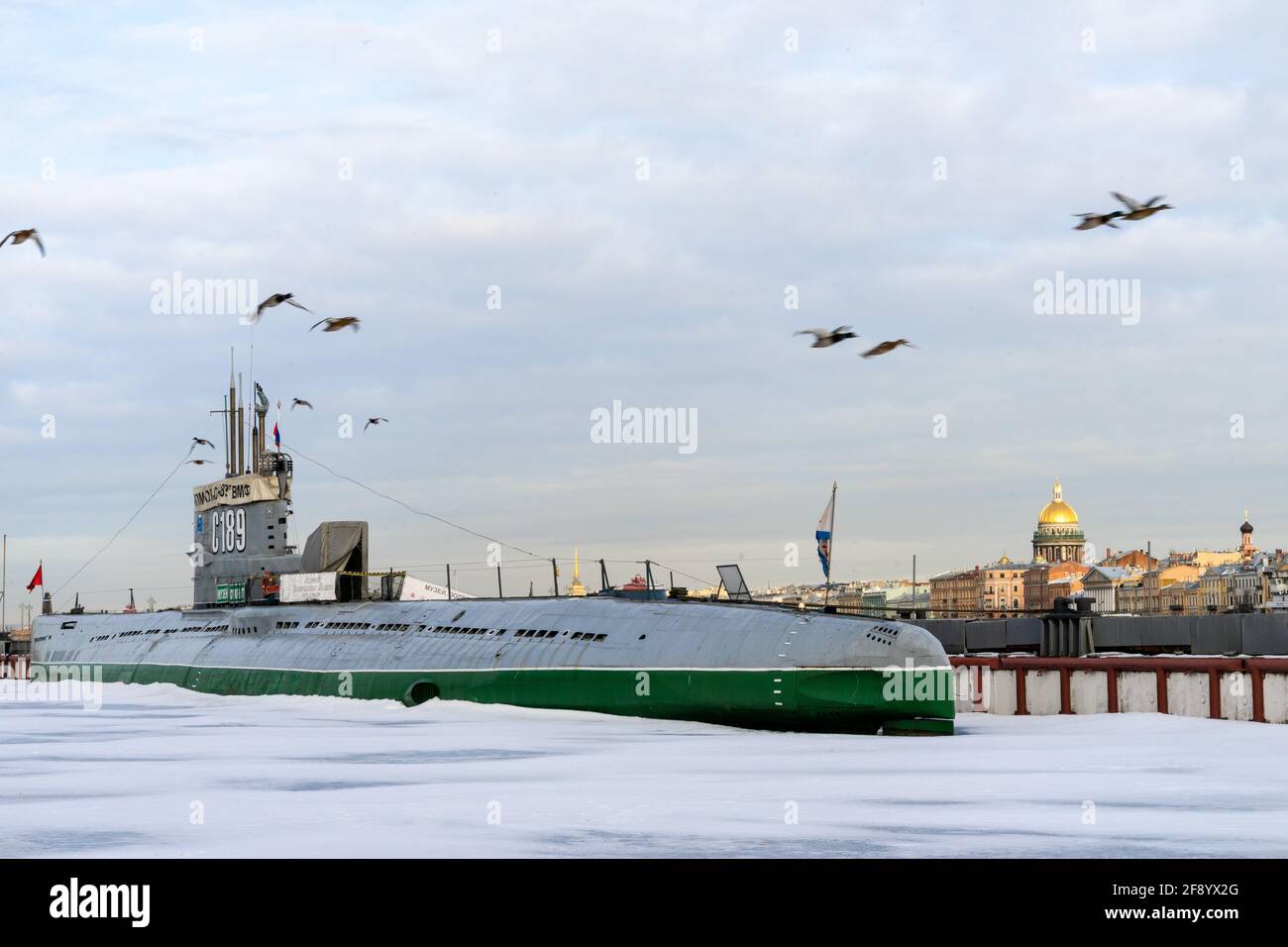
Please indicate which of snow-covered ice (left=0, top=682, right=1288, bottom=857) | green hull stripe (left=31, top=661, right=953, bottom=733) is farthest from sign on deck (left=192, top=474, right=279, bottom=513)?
snow-covered ice (left=0, top=682, right=1288, bottom=857)

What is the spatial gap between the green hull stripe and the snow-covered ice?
0.66 m

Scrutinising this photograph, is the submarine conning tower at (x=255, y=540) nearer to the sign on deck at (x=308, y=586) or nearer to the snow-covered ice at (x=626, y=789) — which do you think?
the sign on deck at (x=308, y=586)

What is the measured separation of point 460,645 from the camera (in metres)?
34.8

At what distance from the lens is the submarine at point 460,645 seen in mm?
27672

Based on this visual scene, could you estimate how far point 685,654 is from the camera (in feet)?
96.3

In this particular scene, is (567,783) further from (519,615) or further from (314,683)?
(314,683)

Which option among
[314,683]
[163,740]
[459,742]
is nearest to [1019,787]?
[459,742]

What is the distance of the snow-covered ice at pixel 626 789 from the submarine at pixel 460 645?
924mm

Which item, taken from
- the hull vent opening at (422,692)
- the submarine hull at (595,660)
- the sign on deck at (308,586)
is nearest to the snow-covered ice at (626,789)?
the submarine hull at (595,660)

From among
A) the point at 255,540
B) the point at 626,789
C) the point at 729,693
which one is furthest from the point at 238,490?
the point at 626,789

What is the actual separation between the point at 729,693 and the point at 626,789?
10463mm

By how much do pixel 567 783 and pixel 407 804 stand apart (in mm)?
2624

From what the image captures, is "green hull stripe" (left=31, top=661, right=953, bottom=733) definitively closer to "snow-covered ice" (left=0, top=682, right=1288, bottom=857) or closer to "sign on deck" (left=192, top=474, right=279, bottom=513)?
"snow-covered ice" (left=0, top=682, right=1288, bottom=857)

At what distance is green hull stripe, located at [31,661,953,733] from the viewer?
27375 mm
